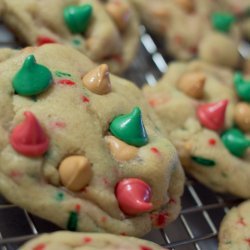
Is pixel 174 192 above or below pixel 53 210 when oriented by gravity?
below

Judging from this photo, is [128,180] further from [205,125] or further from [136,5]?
[136,5]

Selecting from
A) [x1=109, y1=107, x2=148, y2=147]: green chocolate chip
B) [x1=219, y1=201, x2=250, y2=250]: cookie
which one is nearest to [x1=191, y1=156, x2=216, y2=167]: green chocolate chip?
[x1=219, y1=201, x2=250, y2=250]: cookie

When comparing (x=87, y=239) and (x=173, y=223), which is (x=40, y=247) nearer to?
(x=87, y=239)

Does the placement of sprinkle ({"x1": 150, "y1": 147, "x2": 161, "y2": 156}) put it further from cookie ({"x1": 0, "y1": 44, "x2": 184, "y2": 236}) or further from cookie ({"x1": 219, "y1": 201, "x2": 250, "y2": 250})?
cookie ({"x1": 219, "y1": 201, "x2": 250, "y2": 250})

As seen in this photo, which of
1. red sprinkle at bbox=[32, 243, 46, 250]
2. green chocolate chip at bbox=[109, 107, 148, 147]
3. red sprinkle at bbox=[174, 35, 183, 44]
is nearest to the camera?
red sprinkle at bbox=[32, 243, 46, 250]


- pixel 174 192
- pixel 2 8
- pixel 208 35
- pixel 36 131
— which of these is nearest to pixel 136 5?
pixel 208 35
